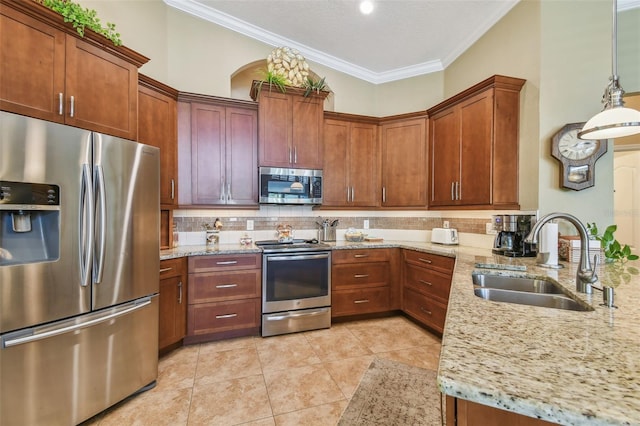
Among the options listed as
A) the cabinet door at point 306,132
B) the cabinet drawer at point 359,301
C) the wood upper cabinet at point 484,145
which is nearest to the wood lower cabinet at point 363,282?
the cabinet drawer at point 359,301

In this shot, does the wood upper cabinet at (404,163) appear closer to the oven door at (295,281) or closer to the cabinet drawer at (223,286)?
the oven door at (295,281)

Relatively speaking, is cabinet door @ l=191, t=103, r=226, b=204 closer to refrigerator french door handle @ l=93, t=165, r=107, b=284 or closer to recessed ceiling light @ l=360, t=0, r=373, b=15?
refrigerator french door handle @ l=93, t=165, r=107, b=284

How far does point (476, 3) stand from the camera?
2.75m

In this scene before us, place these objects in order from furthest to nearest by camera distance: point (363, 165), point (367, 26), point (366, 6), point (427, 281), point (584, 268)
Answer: point (363, 165), point (367, 26), point (427, 281), point (366, 6), point (584, 268)

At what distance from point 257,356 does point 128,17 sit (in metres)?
3.32

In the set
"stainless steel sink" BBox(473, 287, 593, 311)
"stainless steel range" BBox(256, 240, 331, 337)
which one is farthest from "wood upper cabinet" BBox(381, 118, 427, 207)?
"stainless steel sink" BBox(473, 287, 593, 311)

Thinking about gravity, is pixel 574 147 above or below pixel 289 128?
below

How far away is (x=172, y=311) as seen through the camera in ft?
7.91

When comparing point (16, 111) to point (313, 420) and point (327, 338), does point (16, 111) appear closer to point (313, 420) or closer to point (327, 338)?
point (313, 420)

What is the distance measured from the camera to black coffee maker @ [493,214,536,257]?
232 cm

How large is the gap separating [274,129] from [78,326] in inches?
93.9

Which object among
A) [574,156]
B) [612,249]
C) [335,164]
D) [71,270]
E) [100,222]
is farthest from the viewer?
[335,164]

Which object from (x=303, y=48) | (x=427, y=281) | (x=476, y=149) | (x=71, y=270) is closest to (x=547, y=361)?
(x=71, y=270)

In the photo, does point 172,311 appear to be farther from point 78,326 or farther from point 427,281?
point 427,281
